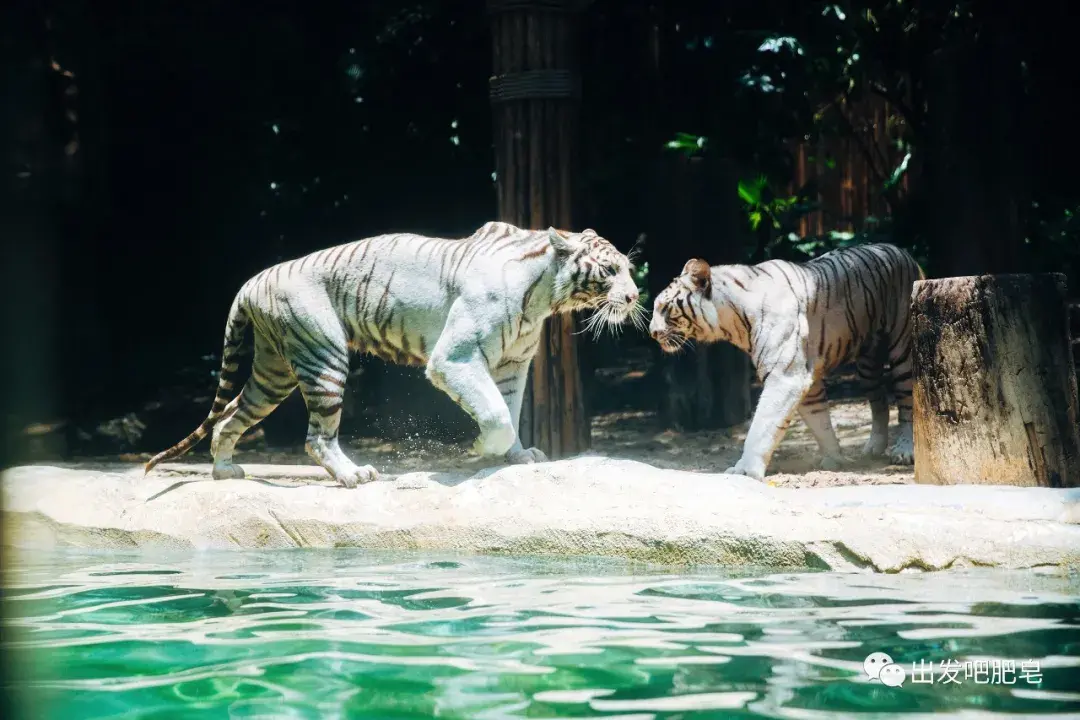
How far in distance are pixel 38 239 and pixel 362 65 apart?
3.09 m

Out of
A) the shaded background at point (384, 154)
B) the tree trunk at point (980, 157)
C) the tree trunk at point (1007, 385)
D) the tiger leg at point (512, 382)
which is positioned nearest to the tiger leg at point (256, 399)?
the tiger leg at point (512, 382)

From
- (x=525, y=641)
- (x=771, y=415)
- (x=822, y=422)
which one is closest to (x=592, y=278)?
(x=771, y=415)

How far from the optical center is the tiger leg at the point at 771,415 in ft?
17.7

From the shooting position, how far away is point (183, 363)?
919 centimetres

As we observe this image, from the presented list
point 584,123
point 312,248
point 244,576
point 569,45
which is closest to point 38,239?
point 312,248

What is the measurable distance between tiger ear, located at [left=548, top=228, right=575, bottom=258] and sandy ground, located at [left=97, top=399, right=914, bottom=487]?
1445 millimetres

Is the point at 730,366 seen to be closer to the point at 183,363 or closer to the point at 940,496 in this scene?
the point at 940,496

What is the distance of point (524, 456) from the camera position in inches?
205

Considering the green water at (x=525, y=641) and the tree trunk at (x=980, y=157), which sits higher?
the tree trunk at (x=980, y=157)

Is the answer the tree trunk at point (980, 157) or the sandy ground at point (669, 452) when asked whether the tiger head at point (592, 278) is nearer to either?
the sandy ground at point (669, 452)

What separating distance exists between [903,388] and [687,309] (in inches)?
51.1

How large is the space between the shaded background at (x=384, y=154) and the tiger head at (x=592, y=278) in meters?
1.93

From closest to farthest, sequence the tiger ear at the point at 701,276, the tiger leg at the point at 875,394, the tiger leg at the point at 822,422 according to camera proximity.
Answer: the tiger ear at the point at 701,276, the tiger leg at the point at 822,422, the tiger leg at the point at 875,394

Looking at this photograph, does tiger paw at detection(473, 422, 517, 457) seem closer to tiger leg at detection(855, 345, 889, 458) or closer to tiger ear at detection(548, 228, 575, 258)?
tiger ear at detection(548, 228, 575, 258)
